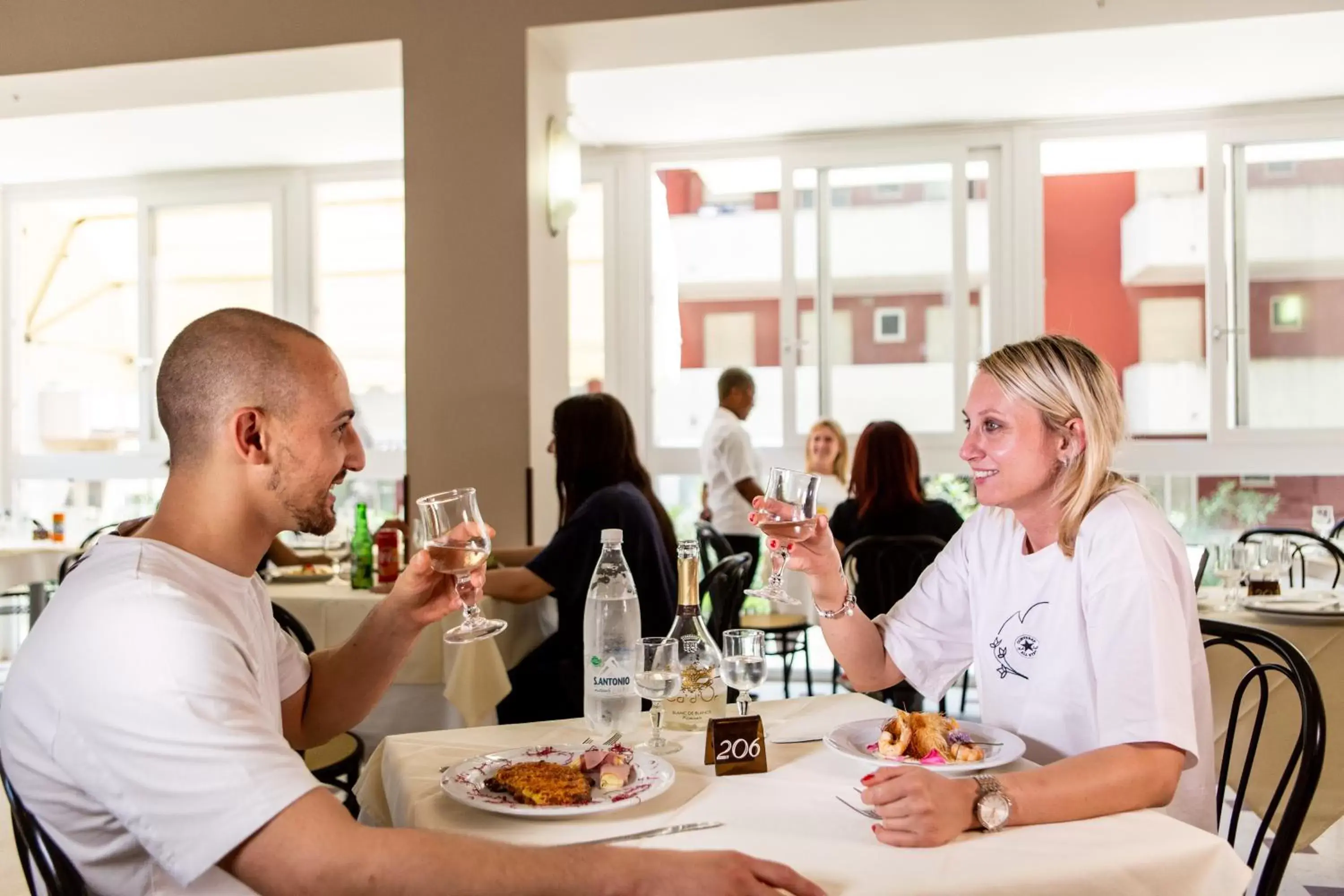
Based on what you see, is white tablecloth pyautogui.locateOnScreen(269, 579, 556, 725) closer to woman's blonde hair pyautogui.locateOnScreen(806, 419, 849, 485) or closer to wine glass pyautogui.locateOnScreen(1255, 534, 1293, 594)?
wine glass pyautogui.locateOnScreen(1255, 534, 1293, 594)

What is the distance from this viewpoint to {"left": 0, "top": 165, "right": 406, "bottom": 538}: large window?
6422mm

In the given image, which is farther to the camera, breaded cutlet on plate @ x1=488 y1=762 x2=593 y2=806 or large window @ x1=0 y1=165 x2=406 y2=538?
large window @ x1=0 y1=165 x2=406 y2=538

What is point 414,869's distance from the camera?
3.34 ft

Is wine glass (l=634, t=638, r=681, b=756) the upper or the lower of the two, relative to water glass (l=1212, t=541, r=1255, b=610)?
upper

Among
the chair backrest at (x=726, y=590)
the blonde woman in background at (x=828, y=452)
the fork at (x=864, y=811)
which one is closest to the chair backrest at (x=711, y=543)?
the blonde woman in background at (x=828, y=452)

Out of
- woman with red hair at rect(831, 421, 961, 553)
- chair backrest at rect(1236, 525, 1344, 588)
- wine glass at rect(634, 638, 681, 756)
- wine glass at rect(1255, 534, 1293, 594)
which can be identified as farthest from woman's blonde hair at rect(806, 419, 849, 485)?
wine glass at rect(634, 638, 681, 756)

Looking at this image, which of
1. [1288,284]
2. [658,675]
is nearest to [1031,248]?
[1288,284]

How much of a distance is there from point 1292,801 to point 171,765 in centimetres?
130

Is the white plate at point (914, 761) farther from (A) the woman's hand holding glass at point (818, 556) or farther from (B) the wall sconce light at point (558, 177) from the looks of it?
(B) the wall sconce light at point (558, 177)

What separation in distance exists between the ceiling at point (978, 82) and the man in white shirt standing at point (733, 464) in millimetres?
1295

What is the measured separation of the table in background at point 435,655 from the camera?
2770mm

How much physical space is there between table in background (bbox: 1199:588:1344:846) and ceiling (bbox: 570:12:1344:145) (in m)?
2.35

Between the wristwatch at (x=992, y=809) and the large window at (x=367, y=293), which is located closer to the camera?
the wristwatch at (x=992, y=809)

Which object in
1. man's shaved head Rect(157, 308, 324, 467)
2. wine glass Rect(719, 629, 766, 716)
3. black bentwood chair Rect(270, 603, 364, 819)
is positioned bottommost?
black bentwood chair Rect(270, 603, 364, 819)
